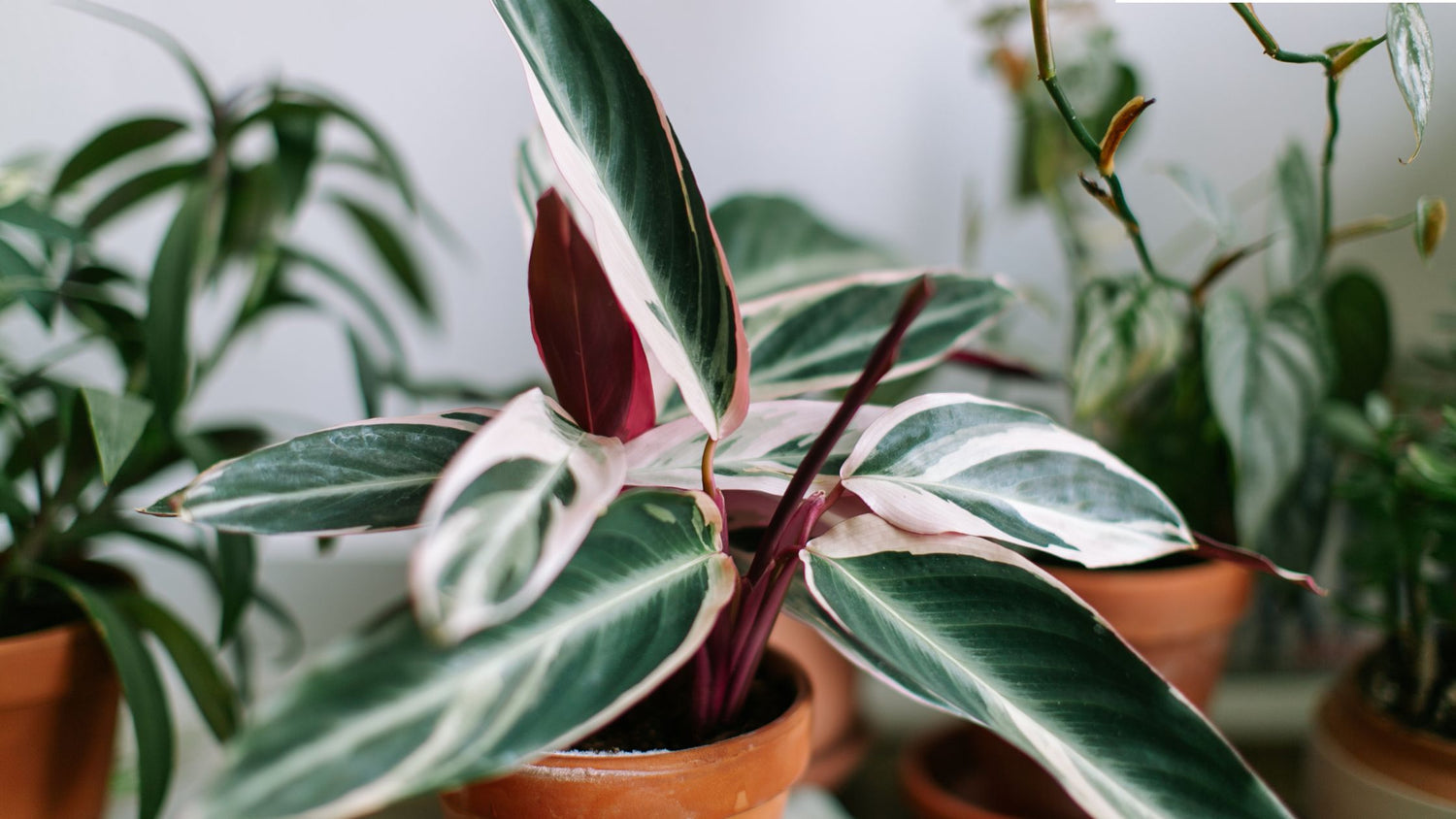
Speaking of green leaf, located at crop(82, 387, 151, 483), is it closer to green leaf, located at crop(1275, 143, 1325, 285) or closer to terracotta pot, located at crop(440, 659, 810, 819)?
terracotta pot, located at crop(440, 659, 810, 819)

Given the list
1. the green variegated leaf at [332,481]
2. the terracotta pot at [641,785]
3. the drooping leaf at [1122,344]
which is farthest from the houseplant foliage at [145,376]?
the drooping leaf at [1122,344]

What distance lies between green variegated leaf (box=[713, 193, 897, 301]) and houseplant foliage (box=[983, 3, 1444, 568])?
0.18m

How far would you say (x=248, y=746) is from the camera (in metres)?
0.24

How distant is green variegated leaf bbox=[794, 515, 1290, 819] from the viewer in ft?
1.13

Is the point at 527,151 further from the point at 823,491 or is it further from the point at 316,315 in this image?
the point at 316,315

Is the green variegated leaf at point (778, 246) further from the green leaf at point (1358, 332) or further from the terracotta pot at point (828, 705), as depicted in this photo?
the green leaf at point (1358, 332)

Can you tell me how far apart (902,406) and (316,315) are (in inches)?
29.1

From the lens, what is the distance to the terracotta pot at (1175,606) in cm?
62

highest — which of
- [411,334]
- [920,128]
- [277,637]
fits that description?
[920,128]

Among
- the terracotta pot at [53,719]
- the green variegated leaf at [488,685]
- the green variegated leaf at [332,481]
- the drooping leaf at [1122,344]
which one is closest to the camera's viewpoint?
the green variegated leaf at [488,685]

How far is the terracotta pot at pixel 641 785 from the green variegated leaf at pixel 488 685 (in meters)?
0.09

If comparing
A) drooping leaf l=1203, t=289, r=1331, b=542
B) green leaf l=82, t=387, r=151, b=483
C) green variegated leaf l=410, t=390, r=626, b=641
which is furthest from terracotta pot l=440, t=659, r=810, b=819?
drooping leaf l=1203, t=289, r=1331, b=542

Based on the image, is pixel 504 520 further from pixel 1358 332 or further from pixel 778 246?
pixel 1358 332

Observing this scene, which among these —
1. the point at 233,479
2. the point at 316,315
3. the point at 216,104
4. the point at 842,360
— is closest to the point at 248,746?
the point at 233,479
